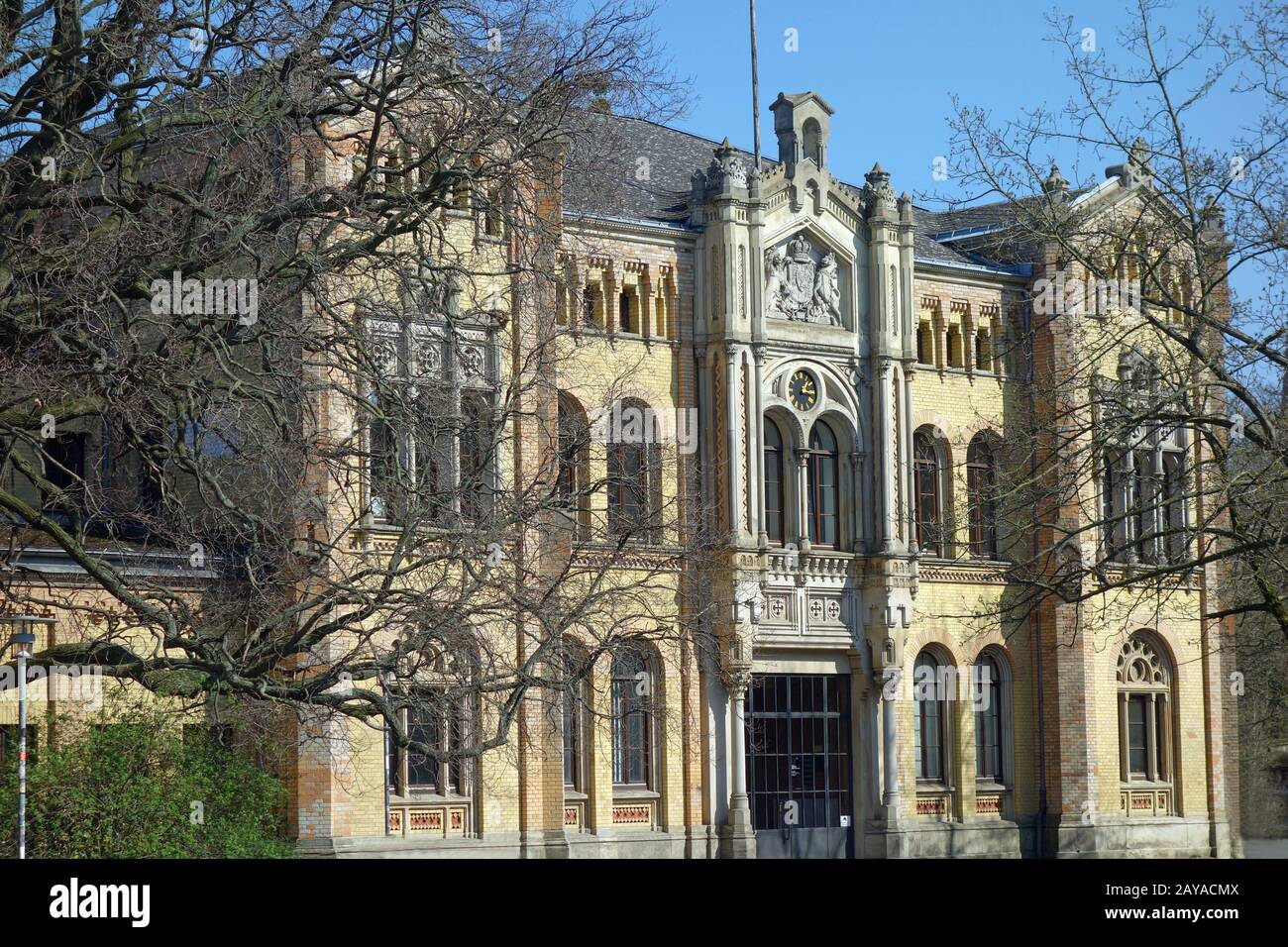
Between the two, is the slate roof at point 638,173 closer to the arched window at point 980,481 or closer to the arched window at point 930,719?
the arched window at point 980,481

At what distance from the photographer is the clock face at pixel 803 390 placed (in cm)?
3562

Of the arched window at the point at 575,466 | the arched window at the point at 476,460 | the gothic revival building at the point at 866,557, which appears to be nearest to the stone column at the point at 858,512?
the gothic revival building at the point at 866,557

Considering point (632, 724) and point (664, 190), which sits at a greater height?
point (664, 190)

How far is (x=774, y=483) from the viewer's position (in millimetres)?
35719

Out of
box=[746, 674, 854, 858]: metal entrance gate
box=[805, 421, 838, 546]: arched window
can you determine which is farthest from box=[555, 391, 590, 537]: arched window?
box=[805, 421, 838, 546]: arched window

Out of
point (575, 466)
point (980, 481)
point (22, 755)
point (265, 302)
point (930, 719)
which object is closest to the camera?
point (265, 302)

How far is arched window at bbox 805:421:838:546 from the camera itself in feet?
119

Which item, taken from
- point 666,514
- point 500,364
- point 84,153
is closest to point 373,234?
point 84,153

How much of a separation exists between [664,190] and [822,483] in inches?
240

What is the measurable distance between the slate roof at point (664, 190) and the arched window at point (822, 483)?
4553mm

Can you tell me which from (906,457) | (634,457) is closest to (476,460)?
(634,457)

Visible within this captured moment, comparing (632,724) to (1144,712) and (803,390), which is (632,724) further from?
(1144,712)

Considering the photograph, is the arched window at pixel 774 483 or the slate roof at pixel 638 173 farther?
the arched window at pixel 774 483
